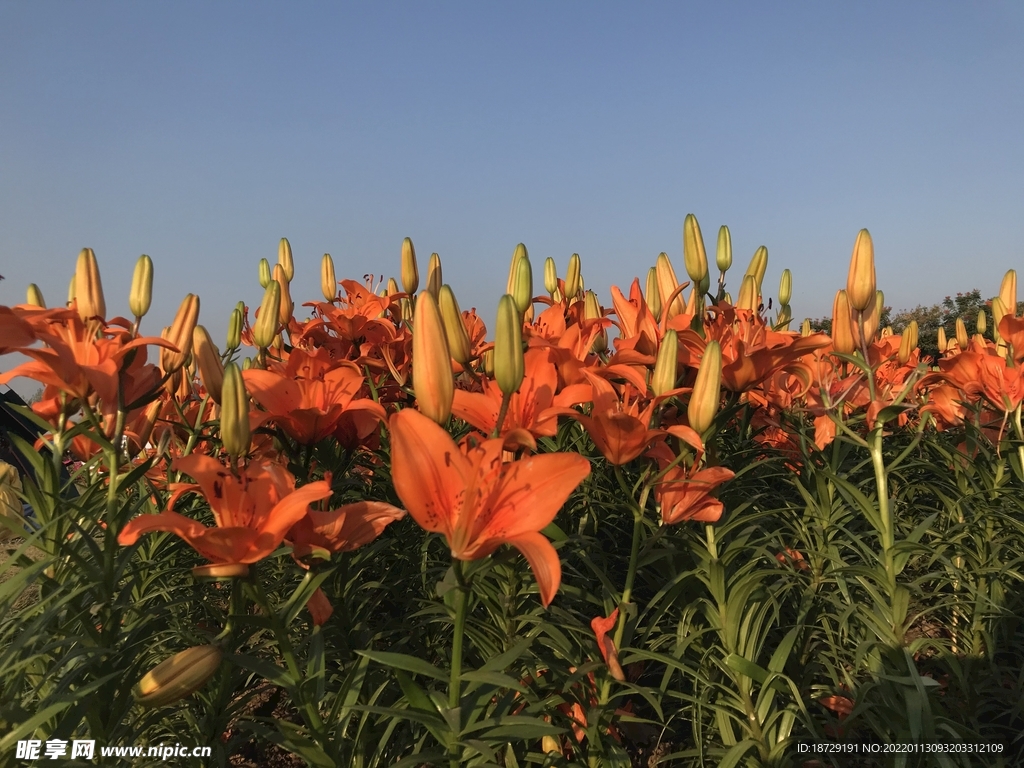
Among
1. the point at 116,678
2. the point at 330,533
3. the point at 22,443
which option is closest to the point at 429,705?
the point at 330,533

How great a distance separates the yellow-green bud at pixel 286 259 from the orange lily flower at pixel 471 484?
179 cm

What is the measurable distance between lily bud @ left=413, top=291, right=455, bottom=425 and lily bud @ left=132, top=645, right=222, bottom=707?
0.48 m

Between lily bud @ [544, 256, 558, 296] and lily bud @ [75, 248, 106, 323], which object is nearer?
lily bud @ [75, 248, 106, 323]

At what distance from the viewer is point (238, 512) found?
969 mm

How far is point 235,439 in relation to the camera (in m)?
1.03

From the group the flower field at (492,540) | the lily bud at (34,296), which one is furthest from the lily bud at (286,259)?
the lily bud at (34,296)

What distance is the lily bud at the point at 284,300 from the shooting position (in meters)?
2.10

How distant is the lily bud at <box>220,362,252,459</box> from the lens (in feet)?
3.32

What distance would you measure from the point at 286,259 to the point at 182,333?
1126 millimetres

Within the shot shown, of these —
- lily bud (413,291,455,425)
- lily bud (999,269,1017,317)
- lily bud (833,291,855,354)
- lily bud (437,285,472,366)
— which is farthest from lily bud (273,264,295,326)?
lily bud (999,269,1017,317)

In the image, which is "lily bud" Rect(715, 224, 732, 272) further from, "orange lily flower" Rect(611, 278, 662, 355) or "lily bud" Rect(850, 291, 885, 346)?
"lily bud" Rect(850, 291, 885, 346)

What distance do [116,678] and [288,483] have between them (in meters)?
0.58

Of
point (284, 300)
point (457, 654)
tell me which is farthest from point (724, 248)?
point (457, 654)

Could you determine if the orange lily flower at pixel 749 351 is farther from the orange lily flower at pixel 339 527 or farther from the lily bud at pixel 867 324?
the orange lily flower at pixel 339 527
